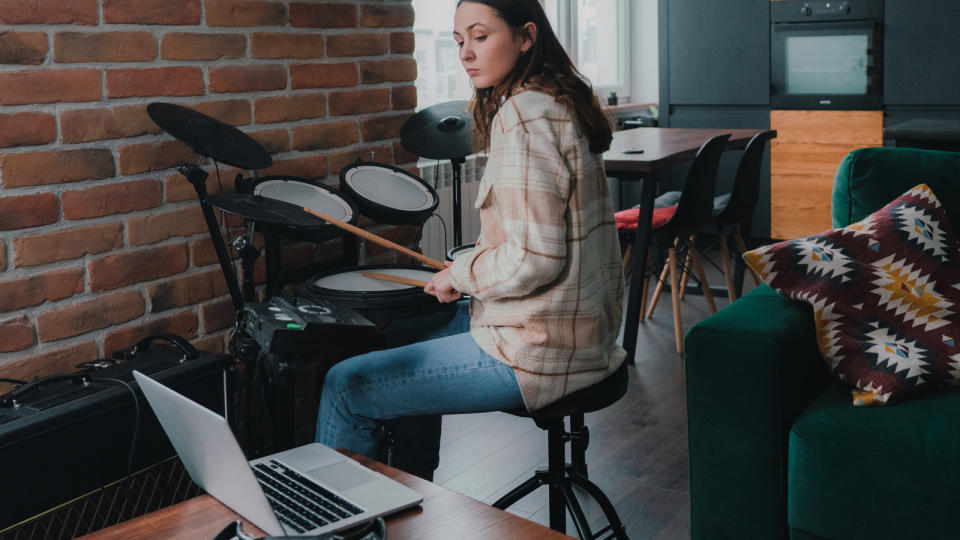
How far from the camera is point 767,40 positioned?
17.6 ft

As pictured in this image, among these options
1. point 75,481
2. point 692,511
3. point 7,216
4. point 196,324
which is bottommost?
point 692,511

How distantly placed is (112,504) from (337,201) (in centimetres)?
87

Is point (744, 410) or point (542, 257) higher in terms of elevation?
point (542, 257)

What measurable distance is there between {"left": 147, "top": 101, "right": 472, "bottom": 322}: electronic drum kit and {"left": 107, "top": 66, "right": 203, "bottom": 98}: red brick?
11 cm

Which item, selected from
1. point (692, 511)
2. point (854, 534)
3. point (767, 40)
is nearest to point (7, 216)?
point (692, 511)

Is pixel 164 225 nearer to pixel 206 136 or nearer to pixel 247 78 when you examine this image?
pixel 206 136

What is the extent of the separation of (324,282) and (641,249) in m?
1.68

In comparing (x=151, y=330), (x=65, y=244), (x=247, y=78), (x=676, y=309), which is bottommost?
(x=676, y=309)

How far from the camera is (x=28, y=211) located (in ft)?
6.12

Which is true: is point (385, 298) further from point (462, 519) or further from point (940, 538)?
point (940, 538)

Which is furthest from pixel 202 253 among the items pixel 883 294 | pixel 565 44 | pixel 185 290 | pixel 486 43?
pixel 565 44

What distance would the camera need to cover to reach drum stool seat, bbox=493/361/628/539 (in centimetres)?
179

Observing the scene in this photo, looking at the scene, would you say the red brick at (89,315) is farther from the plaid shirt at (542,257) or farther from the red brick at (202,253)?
the plaid shirt at (542,257)

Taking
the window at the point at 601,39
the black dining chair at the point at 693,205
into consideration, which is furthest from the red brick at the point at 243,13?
the window at the point at 601,39
